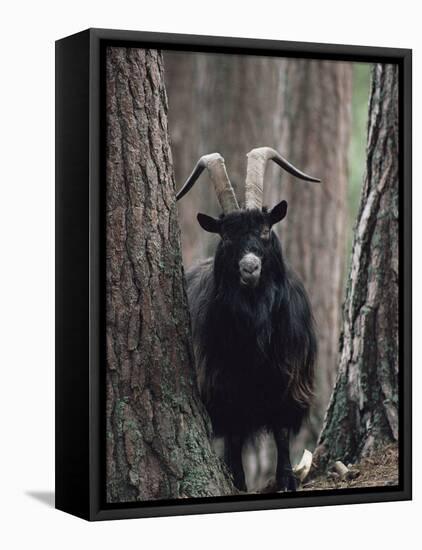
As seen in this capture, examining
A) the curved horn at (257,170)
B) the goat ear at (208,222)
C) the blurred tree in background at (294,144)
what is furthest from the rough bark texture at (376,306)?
the goat ear at (208,222)

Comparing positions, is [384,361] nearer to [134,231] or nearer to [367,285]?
[367,285]

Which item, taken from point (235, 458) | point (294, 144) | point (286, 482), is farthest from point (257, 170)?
point (286, 482)

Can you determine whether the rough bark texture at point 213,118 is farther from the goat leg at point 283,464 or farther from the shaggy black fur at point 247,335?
the goat leg at point 283,464

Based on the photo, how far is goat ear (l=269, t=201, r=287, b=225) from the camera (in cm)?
861

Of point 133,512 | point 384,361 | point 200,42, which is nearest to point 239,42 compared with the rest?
point 200,42

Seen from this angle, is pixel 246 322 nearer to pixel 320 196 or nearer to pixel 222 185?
pixel 222 185

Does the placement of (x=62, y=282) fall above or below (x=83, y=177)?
below

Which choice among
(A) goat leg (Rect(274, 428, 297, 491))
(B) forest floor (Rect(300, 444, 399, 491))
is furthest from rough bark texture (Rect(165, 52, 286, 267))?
(B) forest floor (Rect(300, 444, 399, 491))

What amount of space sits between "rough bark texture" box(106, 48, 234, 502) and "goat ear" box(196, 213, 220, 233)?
189 millimetres

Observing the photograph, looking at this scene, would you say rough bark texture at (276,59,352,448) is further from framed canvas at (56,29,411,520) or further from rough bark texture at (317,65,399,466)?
rough bark texture at (317,65,399,466)

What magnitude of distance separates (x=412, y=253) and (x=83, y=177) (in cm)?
231

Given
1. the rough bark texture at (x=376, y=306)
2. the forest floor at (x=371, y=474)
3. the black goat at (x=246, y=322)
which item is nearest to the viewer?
the black goat at (x=246, y=322)

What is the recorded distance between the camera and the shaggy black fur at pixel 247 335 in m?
8.44

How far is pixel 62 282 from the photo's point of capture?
8.40 m
